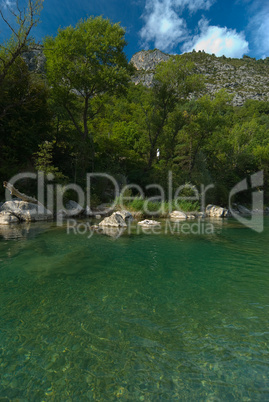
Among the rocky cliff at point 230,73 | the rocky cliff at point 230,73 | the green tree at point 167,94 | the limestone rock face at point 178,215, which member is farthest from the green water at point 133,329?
the rocky cliff at point 230,73

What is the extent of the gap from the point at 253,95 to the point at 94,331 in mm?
106062

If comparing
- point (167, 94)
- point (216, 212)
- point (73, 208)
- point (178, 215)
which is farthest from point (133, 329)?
point (167, 94)

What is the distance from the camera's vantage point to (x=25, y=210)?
43.7 ft

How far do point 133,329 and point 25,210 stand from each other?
12.1 m

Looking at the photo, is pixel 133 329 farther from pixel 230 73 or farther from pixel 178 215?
pixel 230 73

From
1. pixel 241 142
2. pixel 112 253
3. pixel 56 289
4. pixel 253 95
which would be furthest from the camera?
pixel 253 95

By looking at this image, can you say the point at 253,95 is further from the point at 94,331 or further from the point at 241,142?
the point at 94,331

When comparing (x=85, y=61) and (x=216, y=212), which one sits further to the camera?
(x=216, y=212)

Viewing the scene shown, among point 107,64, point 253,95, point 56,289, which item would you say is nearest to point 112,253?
point 56,289

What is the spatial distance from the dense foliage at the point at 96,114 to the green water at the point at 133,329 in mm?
11978

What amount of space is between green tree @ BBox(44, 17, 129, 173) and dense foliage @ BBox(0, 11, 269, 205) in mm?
77

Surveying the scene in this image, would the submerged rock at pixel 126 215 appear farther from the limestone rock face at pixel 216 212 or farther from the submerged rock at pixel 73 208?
the limestone rock face at pixel 216 212

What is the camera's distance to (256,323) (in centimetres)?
341

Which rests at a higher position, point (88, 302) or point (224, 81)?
point (224, 81)
